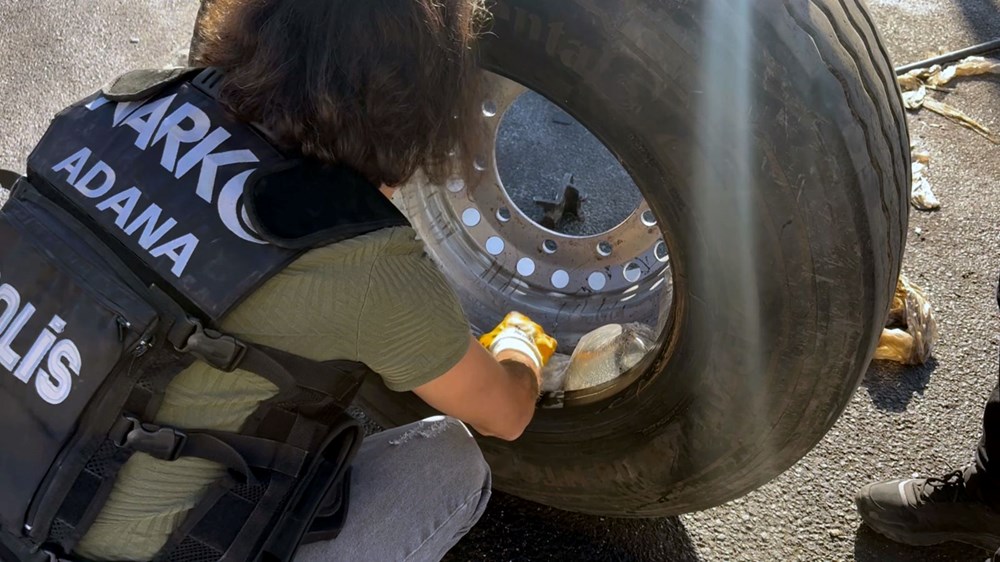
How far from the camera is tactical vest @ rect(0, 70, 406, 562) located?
112cm

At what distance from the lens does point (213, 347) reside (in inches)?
44.3

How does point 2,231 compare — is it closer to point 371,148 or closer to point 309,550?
point 371,148

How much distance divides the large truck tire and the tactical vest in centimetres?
40

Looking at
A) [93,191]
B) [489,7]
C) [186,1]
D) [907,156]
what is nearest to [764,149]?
[907,156]

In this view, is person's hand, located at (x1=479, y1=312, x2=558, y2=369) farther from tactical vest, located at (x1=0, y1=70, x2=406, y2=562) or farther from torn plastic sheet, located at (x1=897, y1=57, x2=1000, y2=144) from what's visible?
torn plastic sheet, located at (x1=897, y1=57, x2=1000, y2=144)

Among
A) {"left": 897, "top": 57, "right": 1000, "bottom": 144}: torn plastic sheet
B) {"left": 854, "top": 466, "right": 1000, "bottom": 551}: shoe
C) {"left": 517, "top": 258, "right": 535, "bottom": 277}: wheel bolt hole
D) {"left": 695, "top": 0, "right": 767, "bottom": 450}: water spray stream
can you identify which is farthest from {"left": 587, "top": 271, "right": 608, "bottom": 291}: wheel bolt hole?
{"left": 897, "top": 57, "right": 1000, "bottom": 144}: torn plastic sheet

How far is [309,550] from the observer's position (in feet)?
4.72

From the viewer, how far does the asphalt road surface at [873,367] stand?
2025 mm

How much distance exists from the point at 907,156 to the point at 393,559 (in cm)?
115

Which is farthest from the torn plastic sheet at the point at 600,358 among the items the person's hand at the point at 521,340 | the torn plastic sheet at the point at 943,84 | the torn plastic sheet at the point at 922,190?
the torn plastic sheet at the point at 943,84

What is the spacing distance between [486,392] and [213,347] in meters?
0.47

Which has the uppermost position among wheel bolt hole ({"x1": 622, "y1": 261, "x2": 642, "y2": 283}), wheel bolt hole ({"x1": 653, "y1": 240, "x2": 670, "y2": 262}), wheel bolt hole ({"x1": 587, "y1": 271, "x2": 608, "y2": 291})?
wheel bolt hole ({"x1": 653, "y1": 240, "x2": 670, "y2": 262})

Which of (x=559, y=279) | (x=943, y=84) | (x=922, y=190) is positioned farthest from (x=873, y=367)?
(x=943, y=84)

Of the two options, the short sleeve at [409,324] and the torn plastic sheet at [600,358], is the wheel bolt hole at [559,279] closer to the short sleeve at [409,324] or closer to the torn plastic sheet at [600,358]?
the torn plastic sheet at [600,358]
